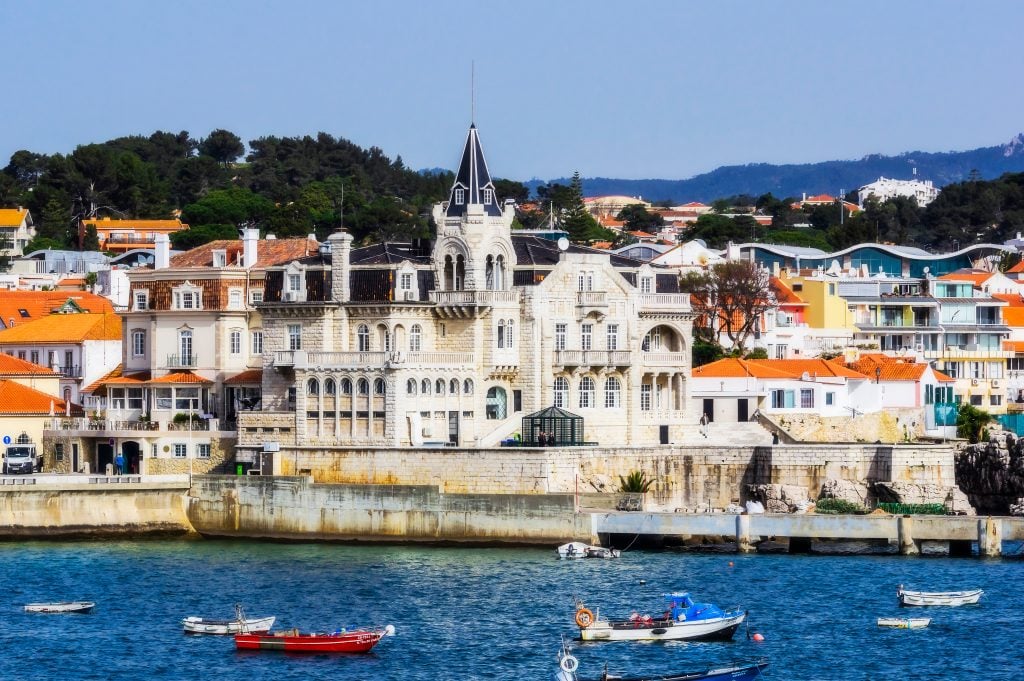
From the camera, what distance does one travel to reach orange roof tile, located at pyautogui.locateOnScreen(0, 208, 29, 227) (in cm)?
17988

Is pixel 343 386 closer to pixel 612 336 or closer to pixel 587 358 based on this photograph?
pixel 587 358

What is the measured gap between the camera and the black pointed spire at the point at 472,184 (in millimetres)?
90250

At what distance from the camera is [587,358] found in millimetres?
89625

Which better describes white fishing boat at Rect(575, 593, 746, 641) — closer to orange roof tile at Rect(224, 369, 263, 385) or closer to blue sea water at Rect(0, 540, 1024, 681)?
blue sea water at Rect(0, 540, 1024, 681)

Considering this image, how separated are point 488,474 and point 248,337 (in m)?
14.7

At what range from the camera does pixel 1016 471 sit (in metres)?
95.6

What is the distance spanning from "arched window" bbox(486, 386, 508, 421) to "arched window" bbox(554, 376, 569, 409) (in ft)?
7.15

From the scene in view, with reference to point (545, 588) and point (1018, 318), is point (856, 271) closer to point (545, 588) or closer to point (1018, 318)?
point (1018, 318)

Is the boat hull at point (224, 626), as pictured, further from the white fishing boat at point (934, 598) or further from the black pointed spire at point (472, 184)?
the black pointed spire at point (472, 184)

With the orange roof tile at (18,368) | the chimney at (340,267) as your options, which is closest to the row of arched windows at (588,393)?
the chimney at (340,267)

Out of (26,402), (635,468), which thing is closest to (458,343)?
(635,468)

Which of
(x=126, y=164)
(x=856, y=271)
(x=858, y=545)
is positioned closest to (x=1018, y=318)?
(x=856, y=271)

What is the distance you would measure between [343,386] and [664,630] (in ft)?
84.4

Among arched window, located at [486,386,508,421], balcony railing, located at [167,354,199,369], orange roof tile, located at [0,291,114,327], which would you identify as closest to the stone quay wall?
arched window, located at [486,386,508,421]
